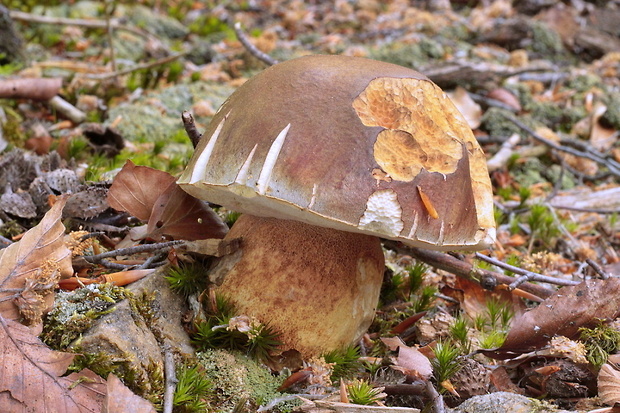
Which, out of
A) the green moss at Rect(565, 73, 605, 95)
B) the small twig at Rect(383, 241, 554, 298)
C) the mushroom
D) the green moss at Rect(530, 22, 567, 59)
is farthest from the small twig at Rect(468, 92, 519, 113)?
the mushroom

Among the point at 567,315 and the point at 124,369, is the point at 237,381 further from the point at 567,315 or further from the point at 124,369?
the point at 567,315

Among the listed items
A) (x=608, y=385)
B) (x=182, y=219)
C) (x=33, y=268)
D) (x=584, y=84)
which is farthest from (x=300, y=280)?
(x=584, y=84)

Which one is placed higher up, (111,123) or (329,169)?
(329,169)

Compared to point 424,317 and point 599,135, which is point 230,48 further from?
point 424,317

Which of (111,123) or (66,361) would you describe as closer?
(66,361)

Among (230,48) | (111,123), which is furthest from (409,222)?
(230,48)
